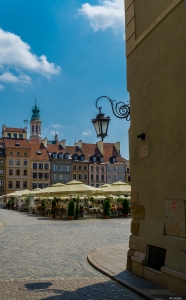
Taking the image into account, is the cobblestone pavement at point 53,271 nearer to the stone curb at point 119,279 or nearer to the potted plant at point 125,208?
the stone curb at point 119,279

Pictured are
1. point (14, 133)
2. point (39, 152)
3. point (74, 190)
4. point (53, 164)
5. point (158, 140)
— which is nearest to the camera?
point (158, 140)

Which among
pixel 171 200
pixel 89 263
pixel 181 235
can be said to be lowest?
pixel 89 263

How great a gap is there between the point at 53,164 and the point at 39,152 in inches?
165

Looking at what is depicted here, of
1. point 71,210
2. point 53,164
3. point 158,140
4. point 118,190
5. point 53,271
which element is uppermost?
point 53,164

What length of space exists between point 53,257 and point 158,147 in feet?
15.6

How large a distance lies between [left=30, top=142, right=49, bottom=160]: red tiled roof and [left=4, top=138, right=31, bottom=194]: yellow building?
4.75ft

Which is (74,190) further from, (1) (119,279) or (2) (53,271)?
(1) (119,279)

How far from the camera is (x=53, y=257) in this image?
989 centimetres

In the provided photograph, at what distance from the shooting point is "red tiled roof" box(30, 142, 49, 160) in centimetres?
7794

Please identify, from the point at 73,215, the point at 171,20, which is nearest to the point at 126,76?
the point at 171,20

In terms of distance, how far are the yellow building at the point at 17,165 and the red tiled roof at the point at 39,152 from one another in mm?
1449

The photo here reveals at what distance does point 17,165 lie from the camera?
76.1m

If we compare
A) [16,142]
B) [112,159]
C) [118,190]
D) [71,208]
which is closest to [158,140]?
[71,208]

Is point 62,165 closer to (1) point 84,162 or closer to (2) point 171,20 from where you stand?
(1) point 84,162
